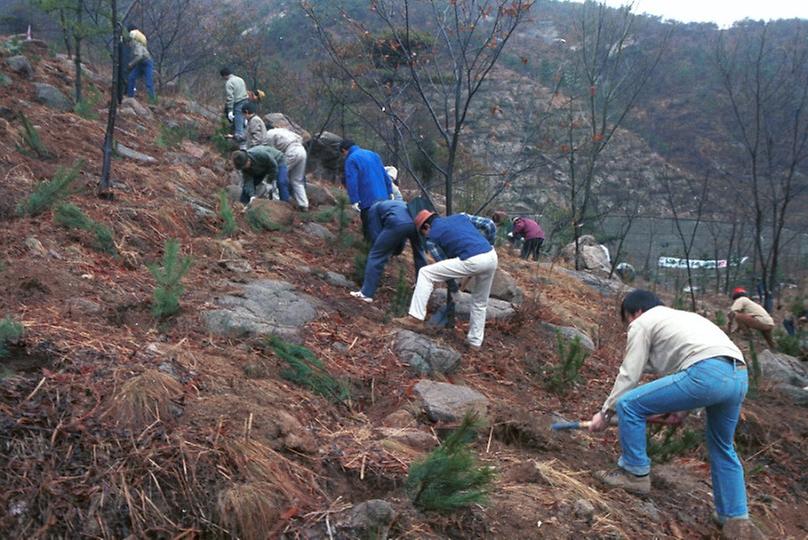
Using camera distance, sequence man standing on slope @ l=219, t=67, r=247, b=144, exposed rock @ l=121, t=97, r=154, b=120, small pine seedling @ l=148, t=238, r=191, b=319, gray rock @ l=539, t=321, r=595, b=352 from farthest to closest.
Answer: exposed rock @ l=121, t=97, r=154, b=120
man standing on slope @ l=219, t=67, r=247, b=144
gray rock @ l=539, t=321, r=595, b=352
small pine seedling @ l=148, t=238, r=191, b=319

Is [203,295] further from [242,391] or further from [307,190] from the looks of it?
[307,190]

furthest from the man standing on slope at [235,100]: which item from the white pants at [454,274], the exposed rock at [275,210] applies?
the white pants at [454,274]

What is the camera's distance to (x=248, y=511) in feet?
10.6

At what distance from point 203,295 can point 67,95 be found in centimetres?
770

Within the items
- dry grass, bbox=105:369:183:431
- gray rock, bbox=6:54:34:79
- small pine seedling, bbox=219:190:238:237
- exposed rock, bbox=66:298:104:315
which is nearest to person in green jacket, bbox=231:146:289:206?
A: small pine seedling, bbox=219:190:238:237

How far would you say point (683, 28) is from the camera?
54.4 m

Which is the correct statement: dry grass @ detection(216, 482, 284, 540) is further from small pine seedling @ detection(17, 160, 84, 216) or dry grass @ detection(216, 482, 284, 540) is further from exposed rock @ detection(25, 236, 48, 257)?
small pine seedling @ detection(17, 160, 84, 216)

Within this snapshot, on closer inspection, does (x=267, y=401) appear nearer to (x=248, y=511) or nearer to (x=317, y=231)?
(x=248, y=511)

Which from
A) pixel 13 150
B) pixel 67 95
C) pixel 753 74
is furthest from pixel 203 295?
pixel 753 74

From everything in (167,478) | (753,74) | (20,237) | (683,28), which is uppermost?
(683,28)

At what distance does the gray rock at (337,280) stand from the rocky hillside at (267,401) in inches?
1.2

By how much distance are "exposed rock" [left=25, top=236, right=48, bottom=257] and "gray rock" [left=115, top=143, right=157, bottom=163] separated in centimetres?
420

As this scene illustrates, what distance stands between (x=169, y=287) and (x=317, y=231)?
425 cm

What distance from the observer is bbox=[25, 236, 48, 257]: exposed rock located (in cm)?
574
